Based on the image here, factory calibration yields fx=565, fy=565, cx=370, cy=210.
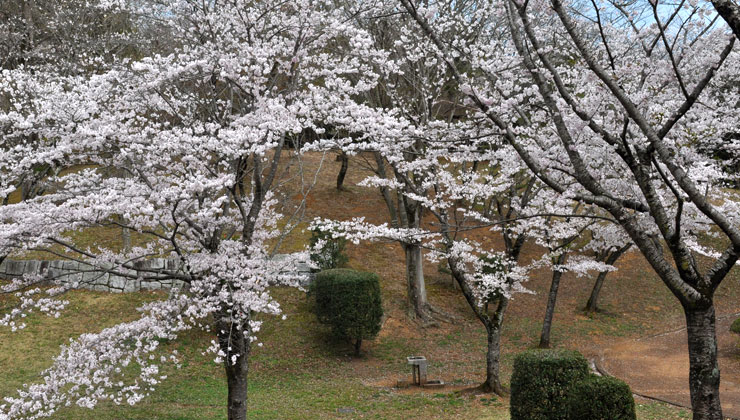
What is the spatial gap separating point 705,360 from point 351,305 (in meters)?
8.81

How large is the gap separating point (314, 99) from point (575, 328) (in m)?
11.2

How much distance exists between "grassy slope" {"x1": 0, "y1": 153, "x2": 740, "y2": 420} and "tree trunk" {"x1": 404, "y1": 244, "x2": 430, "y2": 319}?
18.2 inches

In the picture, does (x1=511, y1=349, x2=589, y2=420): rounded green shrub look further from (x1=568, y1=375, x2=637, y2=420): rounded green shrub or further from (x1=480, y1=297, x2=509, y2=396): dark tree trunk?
(x1=480, y1=297, x2=509, y2=396): dark tree trunk

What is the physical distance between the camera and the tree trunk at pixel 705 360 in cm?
377

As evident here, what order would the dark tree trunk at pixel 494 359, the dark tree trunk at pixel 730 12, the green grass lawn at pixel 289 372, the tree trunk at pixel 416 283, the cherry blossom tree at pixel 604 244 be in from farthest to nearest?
the tree trunk at pixel 416 283 → the cherry blossom tree at pixel 604 244 → the dark tree trunk at pixel 494 359 → the green grass lawn at pixel 289 372 → the dark tree trunk at pixel 730 12

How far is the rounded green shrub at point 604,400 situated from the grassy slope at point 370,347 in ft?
8.80

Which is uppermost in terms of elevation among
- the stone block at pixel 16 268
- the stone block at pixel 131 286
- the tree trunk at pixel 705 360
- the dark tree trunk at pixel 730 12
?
the dark tree trunk at pixel 730 12

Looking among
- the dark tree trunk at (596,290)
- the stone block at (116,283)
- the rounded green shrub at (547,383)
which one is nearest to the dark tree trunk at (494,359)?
the rounded green shrub at (547,383)

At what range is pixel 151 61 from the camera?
6105 millimetres

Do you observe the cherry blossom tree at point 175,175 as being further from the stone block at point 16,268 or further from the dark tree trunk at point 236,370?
the stone block at point 16,268

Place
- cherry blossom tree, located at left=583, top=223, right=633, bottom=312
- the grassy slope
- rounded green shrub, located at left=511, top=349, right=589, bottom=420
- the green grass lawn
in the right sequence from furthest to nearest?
cherry blossom tree, located at left=583, top=223, right=633, bottom=312 → the grassy slope → the green grass lawn → rounded green shrub, located at left=511, top=349, right=589, bottom=420

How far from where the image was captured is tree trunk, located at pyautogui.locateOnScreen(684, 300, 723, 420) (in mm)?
Answer: 3771

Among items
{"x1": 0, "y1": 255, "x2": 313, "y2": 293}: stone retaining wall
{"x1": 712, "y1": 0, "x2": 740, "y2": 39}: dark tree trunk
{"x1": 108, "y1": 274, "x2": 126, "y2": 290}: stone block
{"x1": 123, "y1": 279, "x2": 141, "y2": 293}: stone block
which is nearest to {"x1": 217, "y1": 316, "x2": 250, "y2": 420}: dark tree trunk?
{"x1": 712, "y1": 0, "x2": 740, "y2": 39}: dark tree trunk

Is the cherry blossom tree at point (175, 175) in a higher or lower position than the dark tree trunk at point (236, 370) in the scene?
higher
